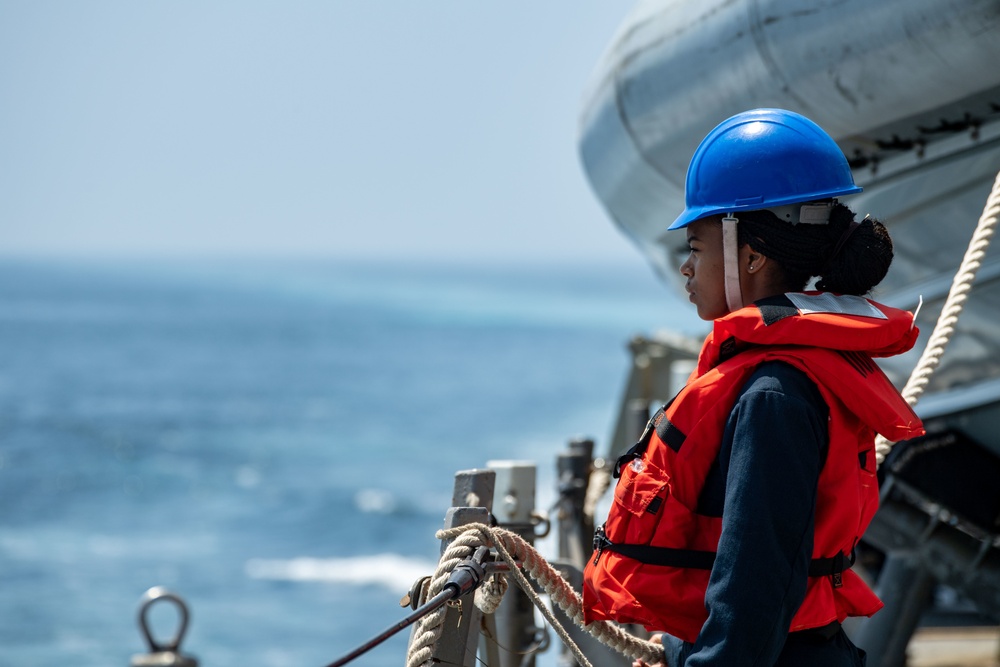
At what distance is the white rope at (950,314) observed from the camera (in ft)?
10.7

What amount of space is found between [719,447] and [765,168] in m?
0.52

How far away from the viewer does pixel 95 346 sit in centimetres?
6812

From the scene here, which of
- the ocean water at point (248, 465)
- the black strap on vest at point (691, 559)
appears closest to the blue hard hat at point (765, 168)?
the black strap on vest at point (691, 559)

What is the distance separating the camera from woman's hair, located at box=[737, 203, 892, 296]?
84.4 inches

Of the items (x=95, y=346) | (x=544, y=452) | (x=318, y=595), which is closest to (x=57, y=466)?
(x=544, y=452)

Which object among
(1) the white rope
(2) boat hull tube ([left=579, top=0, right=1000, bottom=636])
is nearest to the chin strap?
(1) the white rope

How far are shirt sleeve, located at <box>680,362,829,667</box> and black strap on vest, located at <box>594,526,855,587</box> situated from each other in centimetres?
15

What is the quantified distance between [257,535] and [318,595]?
15.8 ft

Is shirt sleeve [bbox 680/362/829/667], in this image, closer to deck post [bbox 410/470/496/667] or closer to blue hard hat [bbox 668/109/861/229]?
blue hard hat [bbox 668/109/861/229]

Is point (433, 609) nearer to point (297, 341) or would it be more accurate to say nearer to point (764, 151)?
point (764, 151)

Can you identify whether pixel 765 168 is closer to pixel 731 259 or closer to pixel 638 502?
pixel 731 259

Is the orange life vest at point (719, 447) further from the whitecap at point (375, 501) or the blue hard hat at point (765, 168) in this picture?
the whitecap at point (375, 501)

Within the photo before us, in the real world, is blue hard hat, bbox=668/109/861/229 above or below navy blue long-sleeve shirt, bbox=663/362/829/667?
above

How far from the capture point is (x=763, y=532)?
6.22ft
